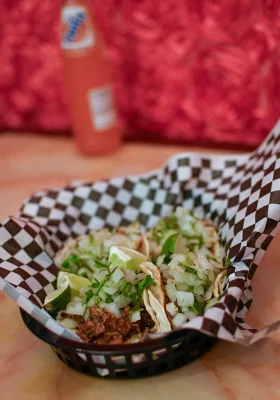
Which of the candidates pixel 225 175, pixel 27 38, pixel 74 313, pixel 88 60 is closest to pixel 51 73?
pixel 27 38

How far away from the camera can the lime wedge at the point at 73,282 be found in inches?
36.2

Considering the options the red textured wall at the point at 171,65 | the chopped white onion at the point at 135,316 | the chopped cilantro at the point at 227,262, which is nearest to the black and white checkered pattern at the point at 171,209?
the chopped cilantro at the point at 227,262

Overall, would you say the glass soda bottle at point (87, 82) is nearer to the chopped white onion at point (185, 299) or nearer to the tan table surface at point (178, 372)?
the tan table surface at point (178, 372)

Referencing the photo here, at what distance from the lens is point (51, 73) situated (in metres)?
1.67

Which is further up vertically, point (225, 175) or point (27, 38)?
point (27, 38)

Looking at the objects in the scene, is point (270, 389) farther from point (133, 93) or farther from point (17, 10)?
point (17, 10)

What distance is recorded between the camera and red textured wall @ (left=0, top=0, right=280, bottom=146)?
1.36 meters

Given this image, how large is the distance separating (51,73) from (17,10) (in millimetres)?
209

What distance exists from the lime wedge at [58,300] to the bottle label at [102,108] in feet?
2.35

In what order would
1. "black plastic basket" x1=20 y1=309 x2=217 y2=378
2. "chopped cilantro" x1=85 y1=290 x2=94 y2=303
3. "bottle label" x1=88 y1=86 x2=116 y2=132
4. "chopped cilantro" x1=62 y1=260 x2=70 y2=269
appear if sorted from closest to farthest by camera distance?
"black plastic basket" x1=20 y1=309 x2=217 y2=378, "chopped cilantro" x1=85 y1=290 x2=94 y2=303, "chopped cilantro" x1=62 y1=260 x2=70 y2=269, "bottle label" x1=88 y1=86 x2=116 y2=132

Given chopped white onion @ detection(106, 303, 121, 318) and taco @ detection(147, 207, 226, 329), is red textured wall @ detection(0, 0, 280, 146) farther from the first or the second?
chopped white onion @ detection(106, 303, 121, 318)

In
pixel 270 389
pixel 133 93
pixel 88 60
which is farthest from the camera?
pixel 133 93

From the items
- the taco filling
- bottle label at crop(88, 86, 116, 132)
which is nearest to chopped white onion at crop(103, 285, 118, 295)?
the taco filling

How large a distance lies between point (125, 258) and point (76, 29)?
0.74 metres
